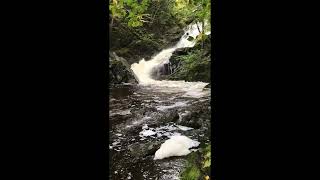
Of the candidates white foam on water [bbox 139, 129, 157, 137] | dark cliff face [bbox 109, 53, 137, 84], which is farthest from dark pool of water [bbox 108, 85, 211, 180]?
dark cliff face [bbox 109, 53, 137, 84]

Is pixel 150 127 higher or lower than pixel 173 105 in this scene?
lower

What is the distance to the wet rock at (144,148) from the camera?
6023mm

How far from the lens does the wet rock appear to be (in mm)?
6023

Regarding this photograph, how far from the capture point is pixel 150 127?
26.4 feet

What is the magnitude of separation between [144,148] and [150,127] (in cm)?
179

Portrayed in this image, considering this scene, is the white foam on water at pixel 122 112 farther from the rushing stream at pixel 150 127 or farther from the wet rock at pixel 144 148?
the wet rock at pixel 144 148

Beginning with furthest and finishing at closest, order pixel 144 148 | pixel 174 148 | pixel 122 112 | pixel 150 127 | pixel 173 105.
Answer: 1. pixel 173 105
2. pixel 122 112
3. pixel 150 127
4. pixel 144 148
5. pixel 174 148

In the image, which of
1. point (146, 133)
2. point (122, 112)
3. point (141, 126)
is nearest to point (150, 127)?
point (141, 126)

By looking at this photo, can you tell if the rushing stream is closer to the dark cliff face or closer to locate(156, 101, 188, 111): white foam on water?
locate(156, 101, 188, 111): white foam on water

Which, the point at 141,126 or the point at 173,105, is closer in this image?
the point at 141,126

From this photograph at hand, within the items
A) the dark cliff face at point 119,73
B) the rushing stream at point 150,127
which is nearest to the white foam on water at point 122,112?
the rushing stream at point 150,127

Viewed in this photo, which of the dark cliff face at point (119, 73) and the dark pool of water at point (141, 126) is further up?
the dark cliff face at point (119, 73)

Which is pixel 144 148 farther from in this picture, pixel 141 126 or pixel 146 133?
pixel 141 126
